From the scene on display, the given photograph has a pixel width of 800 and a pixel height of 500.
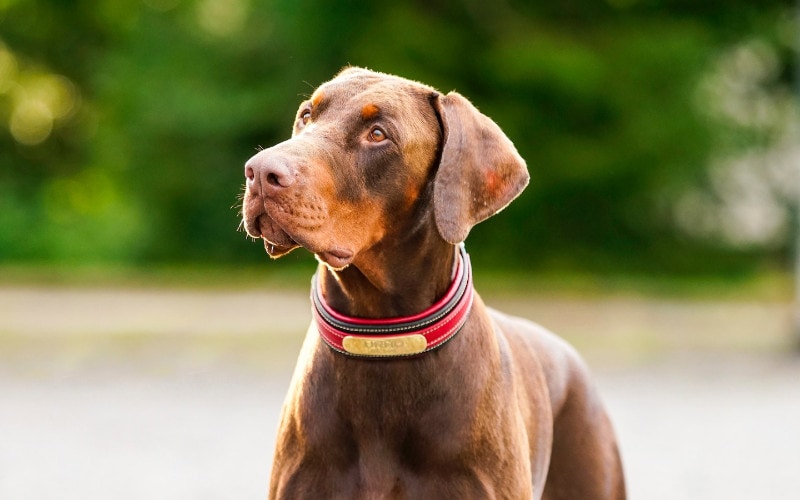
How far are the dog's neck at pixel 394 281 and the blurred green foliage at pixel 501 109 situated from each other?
12.3m

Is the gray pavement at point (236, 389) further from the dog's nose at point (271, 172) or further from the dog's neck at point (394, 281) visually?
the dog's nose at point (271, 172)

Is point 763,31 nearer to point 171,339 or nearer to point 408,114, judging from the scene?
point 171,339

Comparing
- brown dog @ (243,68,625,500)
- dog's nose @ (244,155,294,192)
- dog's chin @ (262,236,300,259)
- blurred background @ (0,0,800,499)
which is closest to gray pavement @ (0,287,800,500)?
blurred background @ (0,0,800,499)

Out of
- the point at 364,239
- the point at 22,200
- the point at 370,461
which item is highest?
the point at 22,200

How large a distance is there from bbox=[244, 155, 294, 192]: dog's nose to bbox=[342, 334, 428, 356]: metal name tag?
1.73 feet

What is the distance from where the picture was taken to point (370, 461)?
3135mm

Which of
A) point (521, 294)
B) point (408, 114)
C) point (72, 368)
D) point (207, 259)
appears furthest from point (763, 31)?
point (408, 114)

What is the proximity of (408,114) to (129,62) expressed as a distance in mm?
14507

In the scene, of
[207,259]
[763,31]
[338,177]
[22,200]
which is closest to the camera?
[338,177]

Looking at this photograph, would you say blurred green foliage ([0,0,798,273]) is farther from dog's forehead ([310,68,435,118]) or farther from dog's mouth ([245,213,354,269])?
dog's mouth ([245,213,354,269])

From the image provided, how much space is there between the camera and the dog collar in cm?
322

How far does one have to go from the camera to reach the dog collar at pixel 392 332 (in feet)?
10.6

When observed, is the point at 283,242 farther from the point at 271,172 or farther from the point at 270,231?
the point at 271,172

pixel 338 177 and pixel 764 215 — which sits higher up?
pixel 764 215
